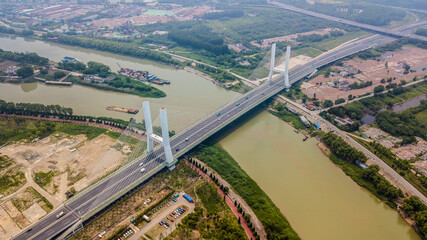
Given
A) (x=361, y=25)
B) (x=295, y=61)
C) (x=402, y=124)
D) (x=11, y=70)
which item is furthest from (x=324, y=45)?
(x=11, y=70)

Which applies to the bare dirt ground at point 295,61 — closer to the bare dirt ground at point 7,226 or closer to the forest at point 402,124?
the forest at point 402,124

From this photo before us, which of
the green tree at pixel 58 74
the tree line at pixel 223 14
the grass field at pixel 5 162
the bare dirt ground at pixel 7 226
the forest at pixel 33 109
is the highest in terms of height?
the tree line at pixel 223 14

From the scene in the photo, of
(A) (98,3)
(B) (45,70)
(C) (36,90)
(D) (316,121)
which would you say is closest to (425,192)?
(D) (316,121)

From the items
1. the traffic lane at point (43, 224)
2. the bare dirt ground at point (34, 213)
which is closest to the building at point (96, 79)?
the bare dirt ground at point (34, 213)

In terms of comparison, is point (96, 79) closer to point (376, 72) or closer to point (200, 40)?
point (200, 40)

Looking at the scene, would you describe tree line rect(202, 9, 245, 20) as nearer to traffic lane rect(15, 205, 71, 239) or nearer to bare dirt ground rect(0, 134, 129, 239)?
bare dirt ground rect(0, 134, 129, 239)
